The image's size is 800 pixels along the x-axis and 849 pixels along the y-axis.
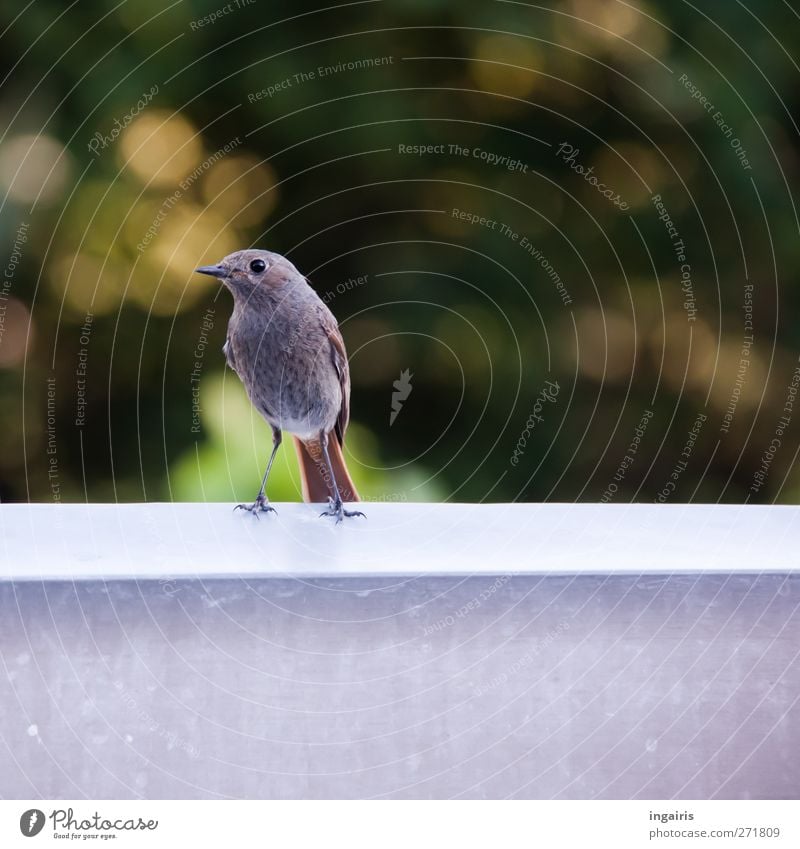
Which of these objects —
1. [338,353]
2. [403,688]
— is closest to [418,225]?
[338,353]

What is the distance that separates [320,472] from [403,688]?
0.65 meters

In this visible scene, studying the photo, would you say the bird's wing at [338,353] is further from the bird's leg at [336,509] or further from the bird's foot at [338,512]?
the bird's foot at [338,512]

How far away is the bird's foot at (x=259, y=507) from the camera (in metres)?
1.10

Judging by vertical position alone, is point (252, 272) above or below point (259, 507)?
above

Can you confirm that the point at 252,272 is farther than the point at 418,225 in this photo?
No

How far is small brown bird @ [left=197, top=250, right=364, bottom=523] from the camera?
1252 millimetres

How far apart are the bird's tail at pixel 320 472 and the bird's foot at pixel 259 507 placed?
0.18 meters

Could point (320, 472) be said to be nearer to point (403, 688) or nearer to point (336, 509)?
point (336, 509)

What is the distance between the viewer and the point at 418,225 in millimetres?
2012

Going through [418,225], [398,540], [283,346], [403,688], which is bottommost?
[403,688]

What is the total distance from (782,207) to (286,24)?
3.31 feet

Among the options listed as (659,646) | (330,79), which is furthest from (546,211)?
(659,646)

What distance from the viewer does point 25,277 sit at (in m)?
2.00
